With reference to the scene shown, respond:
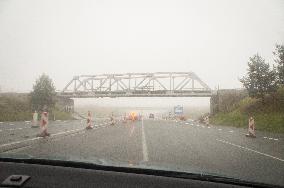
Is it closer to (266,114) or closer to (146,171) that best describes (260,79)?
(266,114)

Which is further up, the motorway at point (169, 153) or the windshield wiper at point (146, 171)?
the windshield wiper at point (146, 171)

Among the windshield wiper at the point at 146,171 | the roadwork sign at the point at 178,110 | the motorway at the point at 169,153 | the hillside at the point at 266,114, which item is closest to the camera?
the windshield wiper at the point at 146,171

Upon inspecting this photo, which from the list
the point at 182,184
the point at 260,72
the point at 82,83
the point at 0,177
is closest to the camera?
the point at 182,184

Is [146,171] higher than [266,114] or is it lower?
higher

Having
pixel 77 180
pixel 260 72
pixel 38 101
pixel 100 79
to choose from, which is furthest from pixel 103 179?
pixel 100 79

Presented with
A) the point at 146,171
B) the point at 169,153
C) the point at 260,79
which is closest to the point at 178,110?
the point at 260,79

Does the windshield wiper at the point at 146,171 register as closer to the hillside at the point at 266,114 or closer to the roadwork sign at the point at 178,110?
the hillside at the point at 266,114

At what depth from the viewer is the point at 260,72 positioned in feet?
117

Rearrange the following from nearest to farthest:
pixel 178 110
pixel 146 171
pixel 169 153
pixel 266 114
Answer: pixel 146 171 < pixel 169 153 < pixel 266 114 < pixel 178 110

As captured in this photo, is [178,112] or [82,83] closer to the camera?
[178,112]

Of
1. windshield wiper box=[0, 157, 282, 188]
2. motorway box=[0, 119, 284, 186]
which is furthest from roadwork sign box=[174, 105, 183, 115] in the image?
windshield wiper box=[0, 157, 282, 188]

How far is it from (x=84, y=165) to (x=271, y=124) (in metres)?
27.6

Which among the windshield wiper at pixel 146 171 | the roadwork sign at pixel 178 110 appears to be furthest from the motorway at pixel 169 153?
the roadwork sign at pixel 178 110

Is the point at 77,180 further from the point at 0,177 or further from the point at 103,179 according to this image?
the point at 0,177
